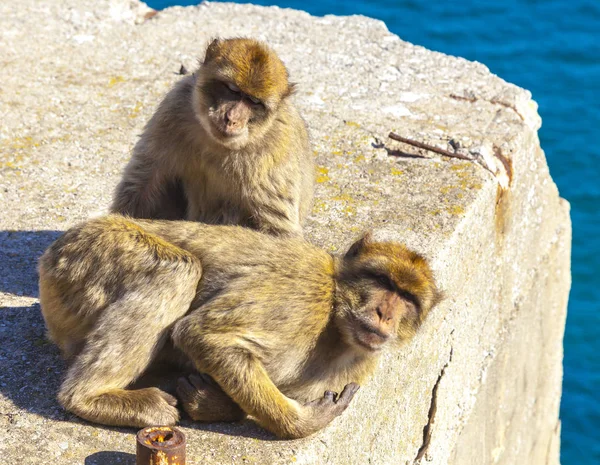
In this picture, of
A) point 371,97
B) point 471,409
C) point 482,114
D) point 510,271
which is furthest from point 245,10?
point 471,409

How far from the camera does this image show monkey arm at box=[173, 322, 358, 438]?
9.89 feet

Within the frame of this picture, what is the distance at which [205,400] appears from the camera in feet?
10.1

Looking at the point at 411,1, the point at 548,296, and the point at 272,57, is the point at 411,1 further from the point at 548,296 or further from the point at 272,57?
the point at 272,57

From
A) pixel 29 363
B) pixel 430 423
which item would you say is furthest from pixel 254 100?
pixel 430 423

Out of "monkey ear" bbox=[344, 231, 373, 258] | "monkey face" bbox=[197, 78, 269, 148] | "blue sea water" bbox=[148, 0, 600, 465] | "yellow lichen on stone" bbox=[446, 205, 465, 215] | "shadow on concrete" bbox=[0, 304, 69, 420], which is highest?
"blue sea water" bbox=[148, 0, 600, 465]

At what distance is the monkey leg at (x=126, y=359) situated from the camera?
3.06 meters

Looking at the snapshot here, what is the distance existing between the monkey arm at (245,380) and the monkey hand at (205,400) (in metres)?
0.06

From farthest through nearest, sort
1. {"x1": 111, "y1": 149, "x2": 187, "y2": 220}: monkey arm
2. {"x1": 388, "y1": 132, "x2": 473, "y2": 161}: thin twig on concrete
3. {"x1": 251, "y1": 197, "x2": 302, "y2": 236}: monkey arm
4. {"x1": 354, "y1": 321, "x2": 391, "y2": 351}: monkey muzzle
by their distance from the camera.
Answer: {"x1": 388, "y1": 132, "x2": 473, "y2": 161}: thin twig on concrete
{"x1": 111, "y1": 149, "x2": 187, "y2": 220}: monkey arm
{"x1": 251, "y1": 197, "x2": 302, "y2": 236}: monkey arm
{"x1": 354, "y1": 321, "x2": 391, "y2": 351}: monkey muzzle

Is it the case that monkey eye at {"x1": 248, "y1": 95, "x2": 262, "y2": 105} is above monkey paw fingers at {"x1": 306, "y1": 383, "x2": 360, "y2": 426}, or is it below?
above

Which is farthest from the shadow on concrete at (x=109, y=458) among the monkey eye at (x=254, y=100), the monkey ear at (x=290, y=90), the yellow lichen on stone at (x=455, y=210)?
the yellow lichen on stone at (x=455, y=210)

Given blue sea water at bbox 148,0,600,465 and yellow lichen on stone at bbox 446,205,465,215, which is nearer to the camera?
yellow lichen on stone at bbox 446,205,465,215

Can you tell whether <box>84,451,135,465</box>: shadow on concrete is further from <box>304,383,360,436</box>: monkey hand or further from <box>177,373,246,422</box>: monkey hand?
<box>304,383,360,436</box>: monkey hand

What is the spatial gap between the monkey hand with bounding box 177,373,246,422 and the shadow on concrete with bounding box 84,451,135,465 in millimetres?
271

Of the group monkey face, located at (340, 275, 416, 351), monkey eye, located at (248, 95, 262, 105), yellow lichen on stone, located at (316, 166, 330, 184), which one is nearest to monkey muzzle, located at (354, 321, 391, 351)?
monkey face, located at (340, 275, 416, 351)
